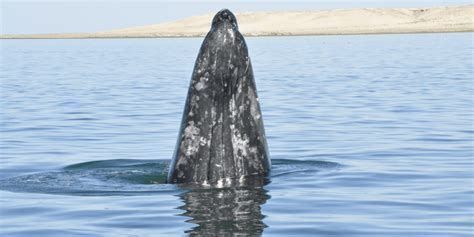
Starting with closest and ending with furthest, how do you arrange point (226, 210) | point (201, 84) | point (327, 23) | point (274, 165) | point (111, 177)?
1. point (226, 210)
2. point (201, 84)
3. point (111, 177)
4. point (274, 165)
5. point (327, 23)

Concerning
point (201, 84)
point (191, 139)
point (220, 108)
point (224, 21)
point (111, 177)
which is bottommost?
point (111, 177)

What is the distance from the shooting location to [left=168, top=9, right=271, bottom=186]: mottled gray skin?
9.00 metres

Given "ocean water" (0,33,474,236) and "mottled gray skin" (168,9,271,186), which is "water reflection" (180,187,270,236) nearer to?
"ocean water" (0,33,474,236)

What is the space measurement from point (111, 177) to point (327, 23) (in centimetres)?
12521

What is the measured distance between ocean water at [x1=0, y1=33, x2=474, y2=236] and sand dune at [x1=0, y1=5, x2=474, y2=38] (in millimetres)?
81503

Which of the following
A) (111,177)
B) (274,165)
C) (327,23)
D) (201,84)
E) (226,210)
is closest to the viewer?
(226,210)

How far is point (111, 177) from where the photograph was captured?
10867 mm

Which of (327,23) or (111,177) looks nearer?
(111,177)

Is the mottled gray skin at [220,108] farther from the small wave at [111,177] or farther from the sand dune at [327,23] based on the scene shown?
the sand dune at [327,23]

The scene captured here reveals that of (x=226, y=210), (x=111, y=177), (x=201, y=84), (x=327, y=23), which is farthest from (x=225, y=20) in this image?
(x=327, y=23)

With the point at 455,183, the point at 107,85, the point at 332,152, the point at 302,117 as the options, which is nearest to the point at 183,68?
the point at 107,85

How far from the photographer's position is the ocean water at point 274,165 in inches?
328

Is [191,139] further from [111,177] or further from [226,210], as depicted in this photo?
[111,177]

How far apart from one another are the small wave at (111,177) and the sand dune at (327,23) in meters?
91.6
